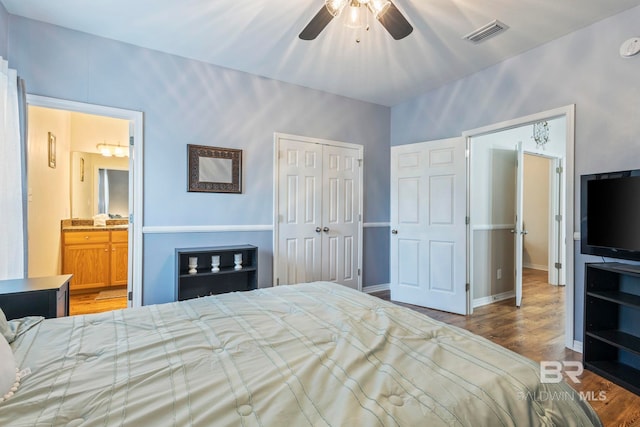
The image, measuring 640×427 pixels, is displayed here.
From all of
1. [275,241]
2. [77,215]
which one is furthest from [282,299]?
[77,215]

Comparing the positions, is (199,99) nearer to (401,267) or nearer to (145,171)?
(145,171)

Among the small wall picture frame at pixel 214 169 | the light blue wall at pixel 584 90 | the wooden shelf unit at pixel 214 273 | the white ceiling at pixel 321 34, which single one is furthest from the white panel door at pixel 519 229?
the small wall picture frame at pixel 214 169

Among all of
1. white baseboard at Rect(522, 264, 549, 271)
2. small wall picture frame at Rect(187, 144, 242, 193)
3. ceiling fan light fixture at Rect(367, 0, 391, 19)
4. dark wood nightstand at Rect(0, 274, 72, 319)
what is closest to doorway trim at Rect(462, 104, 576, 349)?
ceiling fan light fixture at Rect(367, 0, 391, 19)

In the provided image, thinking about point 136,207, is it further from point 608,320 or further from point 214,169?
point 608,320

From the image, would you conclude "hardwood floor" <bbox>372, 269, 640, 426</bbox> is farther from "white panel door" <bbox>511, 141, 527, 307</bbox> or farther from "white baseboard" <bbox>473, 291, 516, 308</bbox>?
"white panel door" <bbox>511, 141, 527, 307</bbox>

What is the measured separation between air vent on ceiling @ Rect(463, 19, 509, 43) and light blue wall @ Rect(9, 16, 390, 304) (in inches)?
70.5

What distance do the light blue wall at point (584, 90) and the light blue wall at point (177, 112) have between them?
192cm

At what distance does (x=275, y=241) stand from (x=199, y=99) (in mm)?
1770

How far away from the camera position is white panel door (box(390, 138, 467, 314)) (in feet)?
11.6

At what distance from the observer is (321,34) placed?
2.68m

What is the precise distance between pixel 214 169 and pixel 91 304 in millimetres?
2365

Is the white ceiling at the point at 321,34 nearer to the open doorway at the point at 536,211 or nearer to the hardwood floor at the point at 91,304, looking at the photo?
the hardwood floor at the point at 91,304

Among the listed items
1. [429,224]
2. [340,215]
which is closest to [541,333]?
[429,224]

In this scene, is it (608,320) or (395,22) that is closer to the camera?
(395,22)
